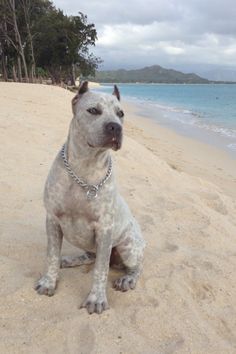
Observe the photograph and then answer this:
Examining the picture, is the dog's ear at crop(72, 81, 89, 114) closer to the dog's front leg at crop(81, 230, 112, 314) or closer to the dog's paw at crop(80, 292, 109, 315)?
the dog's front leg at crop(81, 230, 112, 314)

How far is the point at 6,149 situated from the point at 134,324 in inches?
198

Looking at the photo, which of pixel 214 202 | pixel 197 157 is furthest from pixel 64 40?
pixel 214 202

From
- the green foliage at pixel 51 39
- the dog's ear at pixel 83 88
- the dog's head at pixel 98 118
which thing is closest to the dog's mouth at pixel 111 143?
the dog's head at pixel 98 118

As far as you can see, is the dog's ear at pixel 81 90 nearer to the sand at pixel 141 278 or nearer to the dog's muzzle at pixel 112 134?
the dog's muzzle at pixel 112 134

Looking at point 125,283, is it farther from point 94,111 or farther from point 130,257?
point 94,111

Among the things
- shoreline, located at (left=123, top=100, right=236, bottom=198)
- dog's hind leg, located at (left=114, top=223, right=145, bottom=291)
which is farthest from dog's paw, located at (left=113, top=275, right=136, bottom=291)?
shoreline, located at (left=123, top=100, right=236, bottom=198)

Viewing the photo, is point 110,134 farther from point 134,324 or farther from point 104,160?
point 134,324

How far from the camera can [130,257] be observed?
4.37 metres

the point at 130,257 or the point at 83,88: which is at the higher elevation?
the point at 83,88

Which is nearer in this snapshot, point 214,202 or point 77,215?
point 77,215

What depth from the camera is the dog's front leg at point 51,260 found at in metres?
3.93

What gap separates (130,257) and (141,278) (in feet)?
0.88

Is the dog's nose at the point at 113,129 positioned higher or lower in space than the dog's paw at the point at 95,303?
higher

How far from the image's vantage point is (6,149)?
7.91 m
